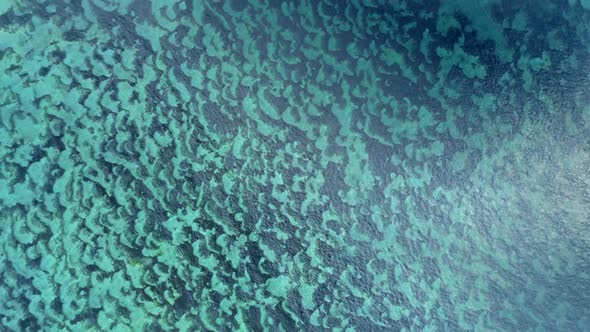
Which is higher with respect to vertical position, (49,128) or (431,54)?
(431,54)

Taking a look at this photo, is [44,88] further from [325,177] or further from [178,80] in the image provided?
[325,177]

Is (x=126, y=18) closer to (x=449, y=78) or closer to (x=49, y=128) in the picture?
(x=49, y=128)

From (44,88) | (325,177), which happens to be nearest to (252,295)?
(325,177)

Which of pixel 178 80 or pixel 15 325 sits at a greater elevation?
pixel 178 80

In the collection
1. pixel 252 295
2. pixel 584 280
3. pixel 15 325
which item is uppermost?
pixel 584 280

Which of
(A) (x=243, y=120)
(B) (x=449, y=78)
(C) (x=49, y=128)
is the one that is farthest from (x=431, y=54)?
(C) (x=49, y=128)
